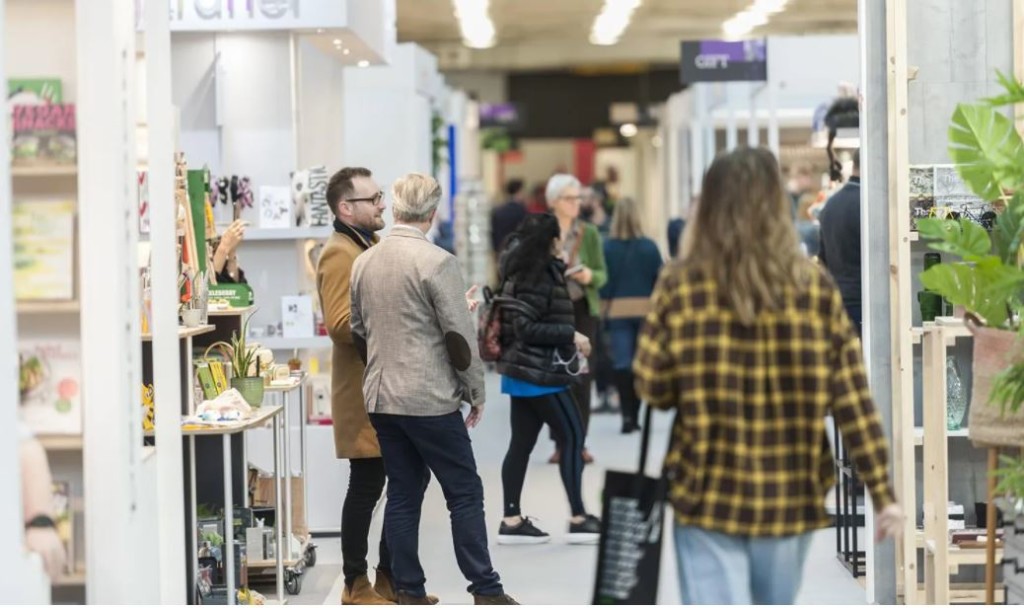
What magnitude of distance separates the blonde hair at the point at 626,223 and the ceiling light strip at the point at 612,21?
828cm

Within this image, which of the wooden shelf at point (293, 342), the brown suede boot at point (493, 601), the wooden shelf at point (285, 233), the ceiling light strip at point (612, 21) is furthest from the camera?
the ceiling light strip at point (612, 21)

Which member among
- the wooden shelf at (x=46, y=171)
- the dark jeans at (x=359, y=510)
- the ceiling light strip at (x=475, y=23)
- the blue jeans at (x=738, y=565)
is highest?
the ceiling light strip at (x=475, y=23)

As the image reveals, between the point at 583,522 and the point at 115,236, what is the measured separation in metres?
3.85

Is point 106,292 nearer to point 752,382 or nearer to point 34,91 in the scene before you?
point 34,91

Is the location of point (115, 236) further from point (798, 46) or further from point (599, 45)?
point (599, 45)

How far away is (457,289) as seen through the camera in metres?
5.48

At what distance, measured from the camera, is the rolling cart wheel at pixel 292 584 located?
644cm

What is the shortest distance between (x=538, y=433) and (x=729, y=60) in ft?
24.3

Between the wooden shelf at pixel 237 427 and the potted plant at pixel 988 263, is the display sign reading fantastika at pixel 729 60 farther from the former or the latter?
the potted plant at pixel 988 263

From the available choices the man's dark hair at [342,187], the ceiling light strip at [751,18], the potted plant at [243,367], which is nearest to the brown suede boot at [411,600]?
the potted plant at [243,367]

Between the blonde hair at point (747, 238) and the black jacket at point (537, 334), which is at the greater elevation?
the blonde hair at point (747, 238)

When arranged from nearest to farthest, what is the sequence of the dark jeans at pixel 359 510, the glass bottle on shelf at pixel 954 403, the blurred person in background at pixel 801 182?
1. the glass bottle on shelf at pixel 954 403
2. the dark jeans at pixel 359 510
3. the blurred person in background at pixel 801 182

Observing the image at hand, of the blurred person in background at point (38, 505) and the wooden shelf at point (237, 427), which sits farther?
the wooden shelf at point (237, 427)

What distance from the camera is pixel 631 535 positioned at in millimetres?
3818
